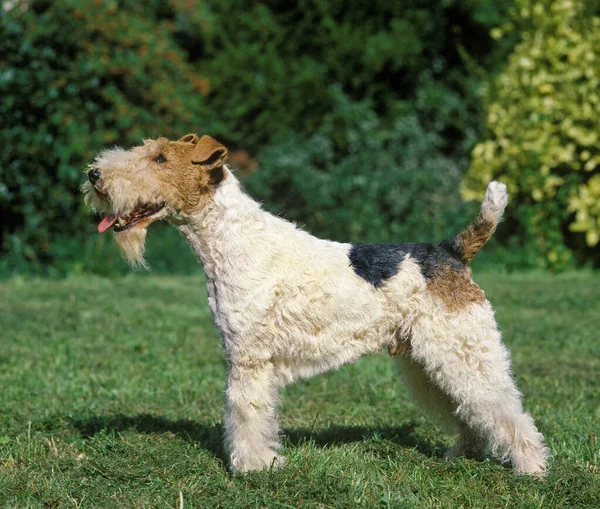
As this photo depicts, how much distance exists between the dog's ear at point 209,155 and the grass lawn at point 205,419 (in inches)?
57.9

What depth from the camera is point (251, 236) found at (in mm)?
3736

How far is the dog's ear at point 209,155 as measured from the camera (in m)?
3.67

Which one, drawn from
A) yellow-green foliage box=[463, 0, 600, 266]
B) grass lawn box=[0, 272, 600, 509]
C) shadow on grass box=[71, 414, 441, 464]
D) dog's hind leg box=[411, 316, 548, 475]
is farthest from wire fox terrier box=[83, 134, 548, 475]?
yellow-green foliage box=[463, 0, 600, 266]

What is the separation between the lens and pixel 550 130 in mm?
9461

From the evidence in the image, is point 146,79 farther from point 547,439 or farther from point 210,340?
point 547,439

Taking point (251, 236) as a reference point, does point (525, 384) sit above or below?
below

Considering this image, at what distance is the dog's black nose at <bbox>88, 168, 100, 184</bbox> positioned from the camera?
144 inches

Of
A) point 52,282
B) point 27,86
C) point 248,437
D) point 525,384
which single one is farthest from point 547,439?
point 27,86

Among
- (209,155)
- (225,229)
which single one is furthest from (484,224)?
(209,155)

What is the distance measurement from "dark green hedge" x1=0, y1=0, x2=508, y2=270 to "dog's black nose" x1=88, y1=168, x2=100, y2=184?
5574mm

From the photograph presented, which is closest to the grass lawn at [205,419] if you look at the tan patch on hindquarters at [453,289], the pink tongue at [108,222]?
the tan patch on hindquarters at [453,289]

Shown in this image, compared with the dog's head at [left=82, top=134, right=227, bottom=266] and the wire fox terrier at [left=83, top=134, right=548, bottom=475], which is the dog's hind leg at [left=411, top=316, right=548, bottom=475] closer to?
the wire fox terrier at [left=83, top=134, right=548, bottom=475]

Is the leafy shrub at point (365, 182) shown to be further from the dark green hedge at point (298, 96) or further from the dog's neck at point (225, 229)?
the dog's neck at point (225, 229)

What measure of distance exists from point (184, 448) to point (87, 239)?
19.1 ft
